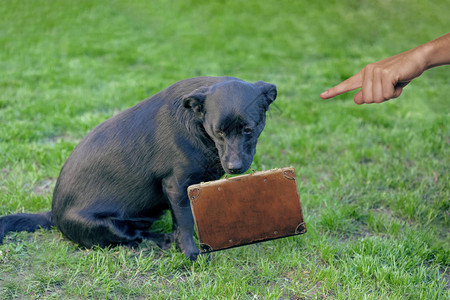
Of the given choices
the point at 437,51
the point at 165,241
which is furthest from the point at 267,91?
the point at 165,241

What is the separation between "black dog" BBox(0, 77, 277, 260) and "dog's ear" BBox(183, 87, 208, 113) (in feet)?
0.06

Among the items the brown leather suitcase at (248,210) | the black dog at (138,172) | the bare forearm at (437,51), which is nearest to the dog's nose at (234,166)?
the brown leather suitcase at (248,210)

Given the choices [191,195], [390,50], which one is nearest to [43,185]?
[191,195]

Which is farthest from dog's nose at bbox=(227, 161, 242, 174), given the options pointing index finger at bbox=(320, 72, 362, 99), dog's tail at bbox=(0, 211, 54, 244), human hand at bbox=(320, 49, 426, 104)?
dog's tail at bbox=(0, 211, 54, 244)

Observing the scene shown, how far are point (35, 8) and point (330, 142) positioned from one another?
26.5 feet

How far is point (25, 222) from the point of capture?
3.28 meters

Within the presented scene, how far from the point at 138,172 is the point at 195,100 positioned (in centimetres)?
71

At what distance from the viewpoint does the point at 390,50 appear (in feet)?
28.0

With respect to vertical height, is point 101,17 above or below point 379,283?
above

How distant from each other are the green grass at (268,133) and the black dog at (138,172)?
17 centimetres

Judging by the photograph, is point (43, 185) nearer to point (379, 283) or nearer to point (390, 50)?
point (379, 283)

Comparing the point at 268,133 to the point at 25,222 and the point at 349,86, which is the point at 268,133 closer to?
the point at 349,86

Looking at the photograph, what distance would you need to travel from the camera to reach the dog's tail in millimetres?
3148

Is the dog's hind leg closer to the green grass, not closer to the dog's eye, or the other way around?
the green grass
